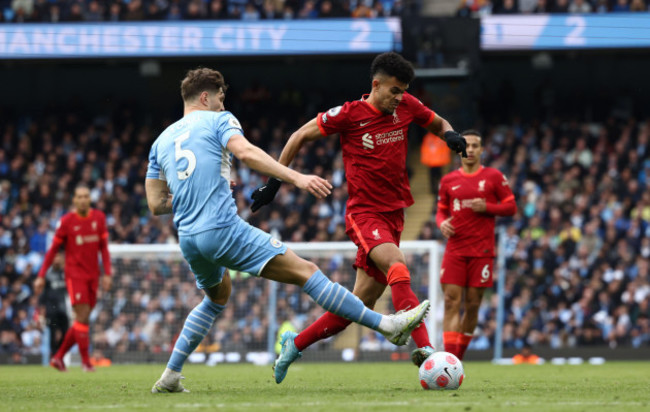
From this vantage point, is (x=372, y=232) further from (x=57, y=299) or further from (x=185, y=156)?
(x=57, y=299)

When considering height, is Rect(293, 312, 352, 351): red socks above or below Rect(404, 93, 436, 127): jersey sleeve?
below

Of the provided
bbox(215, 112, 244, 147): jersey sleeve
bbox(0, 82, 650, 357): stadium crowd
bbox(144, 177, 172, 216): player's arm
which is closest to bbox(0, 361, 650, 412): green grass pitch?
bbox(144, 177, 172, 216): player's arm

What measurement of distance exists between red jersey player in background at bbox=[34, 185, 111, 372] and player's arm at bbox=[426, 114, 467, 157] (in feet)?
20.9

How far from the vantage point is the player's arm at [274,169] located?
6.21 metres

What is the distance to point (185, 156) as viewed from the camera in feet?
22.5

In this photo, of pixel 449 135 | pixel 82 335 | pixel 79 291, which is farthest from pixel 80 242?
pixel 449 135

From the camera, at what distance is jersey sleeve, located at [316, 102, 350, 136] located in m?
7.90

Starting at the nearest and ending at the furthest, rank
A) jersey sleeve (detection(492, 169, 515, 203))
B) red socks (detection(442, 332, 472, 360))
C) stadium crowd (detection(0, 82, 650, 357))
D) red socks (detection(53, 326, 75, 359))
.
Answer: red socks (detection(442, 332, 472, 360)) → jersey sleeve (detection(492, 169, 515, 203)) → red socks (detection(53, 326, 75, 359)) → stadium crowd (detection(0, 82, 650, 357))

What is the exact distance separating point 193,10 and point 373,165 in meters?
17.3

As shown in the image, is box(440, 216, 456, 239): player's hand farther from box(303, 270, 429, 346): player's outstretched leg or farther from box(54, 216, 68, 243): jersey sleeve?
box(54, 216, 68, 243): jersey sleeve

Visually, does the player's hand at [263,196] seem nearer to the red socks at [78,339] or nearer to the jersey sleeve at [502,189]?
the jersey sleeve at [502,189]

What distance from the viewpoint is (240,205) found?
73.9 feet

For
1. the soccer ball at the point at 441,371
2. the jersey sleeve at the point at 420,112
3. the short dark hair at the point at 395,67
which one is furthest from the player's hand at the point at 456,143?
the soccer ball at the point at 441,371

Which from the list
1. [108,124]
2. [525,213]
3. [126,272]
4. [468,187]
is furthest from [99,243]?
[108,124]
